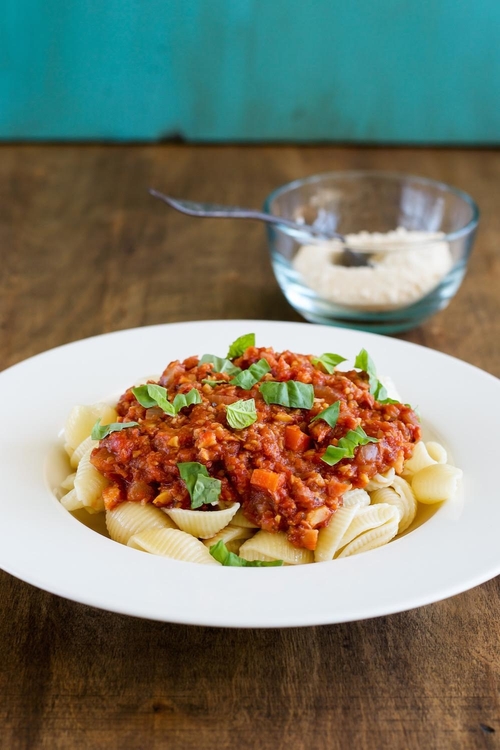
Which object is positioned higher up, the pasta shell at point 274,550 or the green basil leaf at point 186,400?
the green basil leaf at point 186,400

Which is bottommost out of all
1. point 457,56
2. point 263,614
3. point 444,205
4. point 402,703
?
point 402,703


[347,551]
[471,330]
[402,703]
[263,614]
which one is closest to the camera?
[263,614]

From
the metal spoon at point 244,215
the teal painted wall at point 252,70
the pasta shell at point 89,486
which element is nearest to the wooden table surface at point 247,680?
the pasta shell at point 89,486

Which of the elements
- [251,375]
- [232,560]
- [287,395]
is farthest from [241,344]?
[232,560]

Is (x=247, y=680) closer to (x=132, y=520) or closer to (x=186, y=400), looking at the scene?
(x=132, y=520)

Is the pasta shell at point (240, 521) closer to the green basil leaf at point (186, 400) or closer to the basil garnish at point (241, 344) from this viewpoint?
the green basil leaf at point (186, 400)

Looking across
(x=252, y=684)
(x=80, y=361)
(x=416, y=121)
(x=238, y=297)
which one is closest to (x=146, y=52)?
(x=416, y=121)

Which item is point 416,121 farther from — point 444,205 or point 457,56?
point 444,205

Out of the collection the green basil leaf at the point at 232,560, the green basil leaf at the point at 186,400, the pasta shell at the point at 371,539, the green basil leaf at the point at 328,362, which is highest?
the green basil leaf at the point at 328,362
